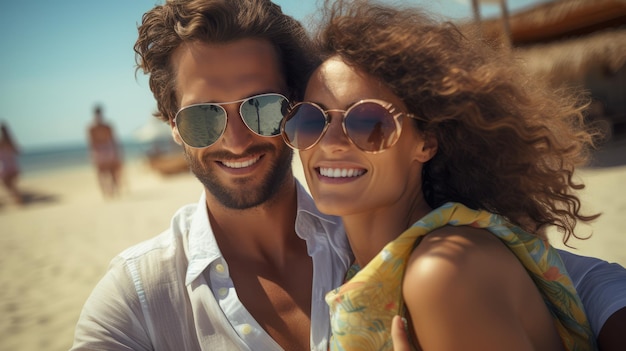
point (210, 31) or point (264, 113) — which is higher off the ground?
point (210, 31)

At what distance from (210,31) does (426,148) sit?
4.04ft

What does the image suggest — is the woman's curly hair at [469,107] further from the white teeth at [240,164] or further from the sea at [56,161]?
the sea at [56,161]

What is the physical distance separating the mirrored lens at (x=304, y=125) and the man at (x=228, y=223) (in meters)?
0.24

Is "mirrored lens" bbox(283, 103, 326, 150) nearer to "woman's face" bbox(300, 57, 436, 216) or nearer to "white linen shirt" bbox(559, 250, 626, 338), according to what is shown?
"woman's face" bbox(300, 57, 436, 216)

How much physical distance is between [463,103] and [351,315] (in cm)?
75

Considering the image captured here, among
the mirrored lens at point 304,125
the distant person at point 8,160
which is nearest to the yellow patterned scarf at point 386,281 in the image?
the mirrored lens at point 304,125

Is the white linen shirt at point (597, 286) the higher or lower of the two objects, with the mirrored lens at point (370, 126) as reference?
lower

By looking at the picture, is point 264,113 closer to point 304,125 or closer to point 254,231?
point 304,125

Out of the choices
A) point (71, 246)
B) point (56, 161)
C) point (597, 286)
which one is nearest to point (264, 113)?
point (597, 286)

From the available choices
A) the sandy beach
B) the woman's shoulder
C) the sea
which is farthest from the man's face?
the sea

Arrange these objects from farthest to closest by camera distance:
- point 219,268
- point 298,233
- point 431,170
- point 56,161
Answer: point 56,161 → point 298,233 → point 219,268 → point 431,170

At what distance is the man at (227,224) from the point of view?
2.06m

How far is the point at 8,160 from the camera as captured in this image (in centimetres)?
1487

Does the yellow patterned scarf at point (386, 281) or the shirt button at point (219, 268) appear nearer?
the yellow patterned scarf at point (386, 281)
